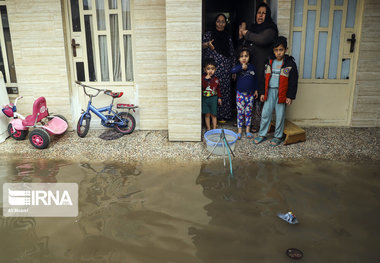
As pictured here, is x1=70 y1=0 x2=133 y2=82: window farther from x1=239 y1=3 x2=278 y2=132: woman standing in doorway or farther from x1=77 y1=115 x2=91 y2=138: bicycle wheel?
x1=239 y1=3 x2=278 y2=132: woman standing in doorway

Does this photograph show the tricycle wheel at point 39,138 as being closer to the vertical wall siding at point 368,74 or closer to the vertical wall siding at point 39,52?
the vertical wall siding at point 39,52

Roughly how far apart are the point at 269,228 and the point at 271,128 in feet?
9.34

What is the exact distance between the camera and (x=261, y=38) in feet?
17.4

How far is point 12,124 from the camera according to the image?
18.4 feet

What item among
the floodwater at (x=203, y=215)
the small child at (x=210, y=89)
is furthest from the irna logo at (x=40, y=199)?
the small child at (x=210, y=89)

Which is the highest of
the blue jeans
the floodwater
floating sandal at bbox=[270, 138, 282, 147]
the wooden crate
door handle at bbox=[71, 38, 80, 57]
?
door handle at bbox=[71, 38, 80, 57]

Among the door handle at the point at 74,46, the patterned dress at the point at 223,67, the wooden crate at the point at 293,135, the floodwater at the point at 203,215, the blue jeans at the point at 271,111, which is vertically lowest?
the floodwater at the point at 203,215

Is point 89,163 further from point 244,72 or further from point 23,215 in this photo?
point 244,72

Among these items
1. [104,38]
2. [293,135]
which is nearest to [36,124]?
[104,38]

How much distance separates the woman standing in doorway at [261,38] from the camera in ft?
17.4

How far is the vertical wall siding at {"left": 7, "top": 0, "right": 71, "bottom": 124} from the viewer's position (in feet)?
18.5

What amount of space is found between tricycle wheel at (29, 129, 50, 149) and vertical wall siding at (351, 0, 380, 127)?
17.7 ft

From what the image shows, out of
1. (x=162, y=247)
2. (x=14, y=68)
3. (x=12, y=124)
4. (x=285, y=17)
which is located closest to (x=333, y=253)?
(x=162, y=247)

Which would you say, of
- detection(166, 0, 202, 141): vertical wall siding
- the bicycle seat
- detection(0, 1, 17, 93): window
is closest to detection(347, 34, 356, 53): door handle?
detection(166, 0, 202, 141): vertical wall siding
